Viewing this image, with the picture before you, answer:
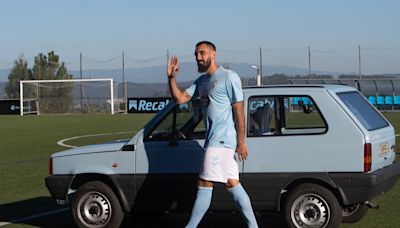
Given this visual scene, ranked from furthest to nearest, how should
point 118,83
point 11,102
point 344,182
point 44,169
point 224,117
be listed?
1. point 118,83
2. point 11,102
3. point 44,169
4. point 344,182
5. point 224,117

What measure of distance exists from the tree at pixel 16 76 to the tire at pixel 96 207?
187ft

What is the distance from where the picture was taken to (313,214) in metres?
7.56

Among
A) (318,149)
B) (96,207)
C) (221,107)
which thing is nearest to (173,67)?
(221,107)

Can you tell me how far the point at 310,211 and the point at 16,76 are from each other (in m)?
60.7

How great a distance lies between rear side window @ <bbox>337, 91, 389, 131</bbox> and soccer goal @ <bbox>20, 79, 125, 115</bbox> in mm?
42632

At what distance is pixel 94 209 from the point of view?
8.28 metres

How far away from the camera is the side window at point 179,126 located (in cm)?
800

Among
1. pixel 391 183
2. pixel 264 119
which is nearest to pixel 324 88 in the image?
pixel 264 119

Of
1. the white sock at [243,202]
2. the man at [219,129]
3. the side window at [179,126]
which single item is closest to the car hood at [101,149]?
the side window at [179,126]

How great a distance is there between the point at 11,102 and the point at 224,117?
4643cm

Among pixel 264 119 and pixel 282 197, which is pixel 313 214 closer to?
pixel 282 197

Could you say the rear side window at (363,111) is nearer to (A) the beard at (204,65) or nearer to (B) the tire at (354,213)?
(B) the tire at (354,213)

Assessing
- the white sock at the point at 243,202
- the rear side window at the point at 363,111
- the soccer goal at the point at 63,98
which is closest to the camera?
the white sock at the point at 243,202

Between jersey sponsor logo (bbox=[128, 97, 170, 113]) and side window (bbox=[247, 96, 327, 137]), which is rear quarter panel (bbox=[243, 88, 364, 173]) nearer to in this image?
side window (bbox=[247, 96, 327, 137])
